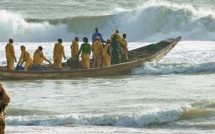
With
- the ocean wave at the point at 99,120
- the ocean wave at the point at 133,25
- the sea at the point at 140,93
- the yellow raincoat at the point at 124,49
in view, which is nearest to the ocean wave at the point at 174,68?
the sea at the point at 140,93

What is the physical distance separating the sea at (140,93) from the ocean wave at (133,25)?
6 centimetres

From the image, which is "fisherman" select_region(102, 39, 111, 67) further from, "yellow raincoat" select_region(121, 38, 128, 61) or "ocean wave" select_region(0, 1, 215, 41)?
"ocean wave" select_region(0, 1, 215, 41)

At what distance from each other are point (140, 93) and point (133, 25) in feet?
71.1

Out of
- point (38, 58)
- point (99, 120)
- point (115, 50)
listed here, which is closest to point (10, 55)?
point (38, 58)

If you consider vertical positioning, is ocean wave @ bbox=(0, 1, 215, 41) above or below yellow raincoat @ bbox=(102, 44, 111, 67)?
above

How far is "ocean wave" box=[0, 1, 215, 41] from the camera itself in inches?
1561

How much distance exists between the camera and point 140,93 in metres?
19.4

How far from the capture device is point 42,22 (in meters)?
43.2

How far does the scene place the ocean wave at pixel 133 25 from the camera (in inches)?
1561

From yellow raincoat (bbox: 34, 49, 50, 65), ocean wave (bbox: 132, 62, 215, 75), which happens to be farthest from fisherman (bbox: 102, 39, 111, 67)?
yellow raincoat (bbox: 34, 49, 50, 65)

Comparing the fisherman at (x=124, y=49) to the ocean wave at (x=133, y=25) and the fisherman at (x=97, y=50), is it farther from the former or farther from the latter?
the ocean wave at (x=133, y=25)

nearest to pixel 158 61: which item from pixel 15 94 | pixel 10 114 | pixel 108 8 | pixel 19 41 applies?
pixel 15 94

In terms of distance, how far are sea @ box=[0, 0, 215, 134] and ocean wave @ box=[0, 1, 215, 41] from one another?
0.06 m

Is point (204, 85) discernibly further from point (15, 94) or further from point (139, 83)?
point (15, 94)
